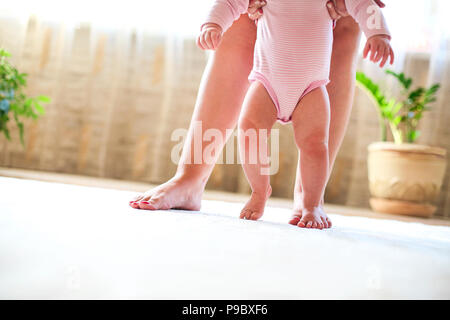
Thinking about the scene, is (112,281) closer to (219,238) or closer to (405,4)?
(219,238)

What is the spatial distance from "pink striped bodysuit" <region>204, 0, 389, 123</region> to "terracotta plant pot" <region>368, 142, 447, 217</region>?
1204 mm

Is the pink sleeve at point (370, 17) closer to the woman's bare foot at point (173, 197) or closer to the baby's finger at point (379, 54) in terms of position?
the baby's finger at point (379, 54)

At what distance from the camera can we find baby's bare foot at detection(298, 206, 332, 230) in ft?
2.42

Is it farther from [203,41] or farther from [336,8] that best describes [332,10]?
[203,41]

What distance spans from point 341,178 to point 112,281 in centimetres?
210

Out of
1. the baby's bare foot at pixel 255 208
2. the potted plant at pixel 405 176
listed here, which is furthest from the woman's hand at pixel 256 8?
the potted plant at pixel 405 176

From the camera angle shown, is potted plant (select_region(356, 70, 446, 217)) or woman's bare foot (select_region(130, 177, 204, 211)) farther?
potted plant (select_region(356, 70, 446, 217))

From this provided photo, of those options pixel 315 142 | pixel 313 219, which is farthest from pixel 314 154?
pixel 313 219

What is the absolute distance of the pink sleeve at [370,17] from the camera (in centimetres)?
81

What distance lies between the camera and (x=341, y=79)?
3.17ft

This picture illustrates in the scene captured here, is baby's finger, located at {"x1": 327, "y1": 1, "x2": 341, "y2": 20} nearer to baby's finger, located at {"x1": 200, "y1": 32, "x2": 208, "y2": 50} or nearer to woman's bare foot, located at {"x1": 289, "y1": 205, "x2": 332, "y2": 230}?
baby's finger, located at {"x1": 200, "y1": 32, "x2": 208, "y2": 50}

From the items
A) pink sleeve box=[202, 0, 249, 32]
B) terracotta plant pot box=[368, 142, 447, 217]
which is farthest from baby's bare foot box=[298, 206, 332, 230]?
terracotta plant pot box=[368, 142, 447, 217]

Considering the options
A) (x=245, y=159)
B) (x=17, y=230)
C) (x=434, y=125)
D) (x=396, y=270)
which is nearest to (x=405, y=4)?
(x=434, y=125)

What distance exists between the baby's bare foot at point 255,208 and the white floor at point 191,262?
0.18 metres
